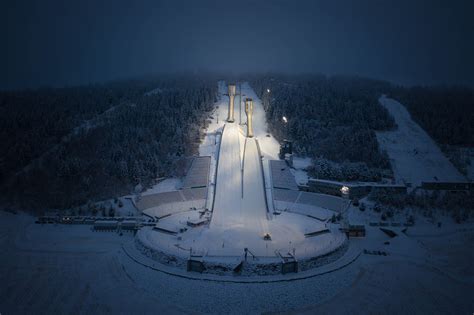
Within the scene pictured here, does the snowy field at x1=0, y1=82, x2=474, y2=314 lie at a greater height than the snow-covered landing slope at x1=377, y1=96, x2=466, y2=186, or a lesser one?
lesser

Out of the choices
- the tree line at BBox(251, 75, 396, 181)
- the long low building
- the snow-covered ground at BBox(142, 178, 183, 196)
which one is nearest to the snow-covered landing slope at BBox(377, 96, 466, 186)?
the tree line at BBox(251, 75, 396, 181)

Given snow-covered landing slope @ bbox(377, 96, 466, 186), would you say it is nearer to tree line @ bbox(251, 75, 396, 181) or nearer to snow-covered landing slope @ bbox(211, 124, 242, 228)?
tree line @ bbox(251, 75, 396, 181)

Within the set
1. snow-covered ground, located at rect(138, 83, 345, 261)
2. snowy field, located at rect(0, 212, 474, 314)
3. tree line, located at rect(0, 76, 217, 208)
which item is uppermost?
tree line, located at rect(0, 76, 217, 208)

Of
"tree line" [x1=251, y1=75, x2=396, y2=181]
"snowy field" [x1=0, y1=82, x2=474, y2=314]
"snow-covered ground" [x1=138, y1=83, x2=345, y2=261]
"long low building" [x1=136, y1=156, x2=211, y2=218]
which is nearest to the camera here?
"snowy field" [x1=0, y1=82, x2=474, y2=314]

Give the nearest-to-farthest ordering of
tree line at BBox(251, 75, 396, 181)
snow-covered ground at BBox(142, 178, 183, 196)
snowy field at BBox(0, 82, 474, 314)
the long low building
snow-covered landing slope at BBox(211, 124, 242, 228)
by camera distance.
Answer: snowy field at BBox(0, 82, 474, 314) < snow-covered landing slope at BBox(211, 124, 242, 228) < the long low building < snow-covered ground at BBox(142, 178, 183, 196) < tree line at BBox(251, 75, 396, 181)

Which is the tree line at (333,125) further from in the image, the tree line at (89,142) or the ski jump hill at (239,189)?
the tree line at (89,142)

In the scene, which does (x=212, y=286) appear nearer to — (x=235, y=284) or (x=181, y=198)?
(x=235, y=284)

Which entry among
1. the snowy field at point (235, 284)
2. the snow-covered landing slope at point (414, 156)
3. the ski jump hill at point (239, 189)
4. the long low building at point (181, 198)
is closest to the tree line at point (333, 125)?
the snow-covered landing slope at point (414, 156)

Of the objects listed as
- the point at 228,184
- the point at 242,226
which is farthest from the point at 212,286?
the point at 228,184

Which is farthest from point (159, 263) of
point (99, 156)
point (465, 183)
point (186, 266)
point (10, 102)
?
point (10, 102)
